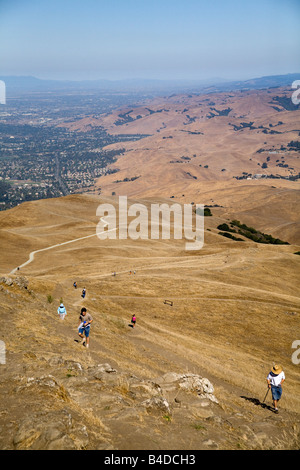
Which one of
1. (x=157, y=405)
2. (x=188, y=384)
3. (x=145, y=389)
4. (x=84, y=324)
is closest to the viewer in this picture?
(x=157, y=405)

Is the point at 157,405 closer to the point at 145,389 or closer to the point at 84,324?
the point at 145,389

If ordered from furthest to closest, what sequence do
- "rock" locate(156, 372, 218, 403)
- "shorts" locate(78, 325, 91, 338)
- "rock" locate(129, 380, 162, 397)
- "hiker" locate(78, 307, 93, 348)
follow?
"shorts" locate(78, 325, 91, 338)
"hiker" locate(78, 307, 93, 348)
"rock" locate(156, 372, 218, 403)
"rock" locate(129, 380, 162, 397)

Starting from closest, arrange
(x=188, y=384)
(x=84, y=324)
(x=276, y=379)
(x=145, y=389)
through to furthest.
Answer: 1. (x=145, y=389)
2. (x=276, y=379)
3. (x=188, y=384)
4. (x=84, y=324)

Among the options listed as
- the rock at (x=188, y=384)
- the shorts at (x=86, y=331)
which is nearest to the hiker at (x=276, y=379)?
the rock at (x=188, y=384)

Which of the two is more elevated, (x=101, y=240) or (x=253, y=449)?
(x=253, y=449)

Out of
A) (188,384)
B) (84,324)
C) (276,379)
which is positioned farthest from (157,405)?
(84,324)

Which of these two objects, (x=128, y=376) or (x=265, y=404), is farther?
(x=265, y=404)

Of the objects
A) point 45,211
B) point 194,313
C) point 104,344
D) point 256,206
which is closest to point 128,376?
point 104,344

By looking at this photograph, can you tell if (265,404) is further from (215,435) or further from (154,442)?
(154,442)

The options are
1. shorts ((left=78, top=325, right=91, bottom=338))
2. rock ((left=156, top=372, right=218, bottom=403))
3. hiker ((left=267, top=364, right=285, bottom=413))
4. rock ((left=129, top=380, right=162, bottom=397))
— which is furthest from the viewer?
shorts ((left=78, top=325, right=91, bottom=338))

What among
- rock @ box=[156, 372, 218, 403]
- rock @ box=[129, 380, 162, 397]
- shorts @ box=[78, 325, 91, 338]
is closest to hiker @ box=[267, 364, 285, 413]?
rock @ box=[156, 372, 218, 403]

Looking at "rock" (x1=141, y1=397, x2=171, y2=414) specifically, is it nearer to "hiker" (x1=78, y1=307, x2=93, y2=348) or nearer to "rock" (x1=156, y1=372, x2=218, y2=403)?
"rock" (x1=156, y1=372, x2=218, y2=403)
